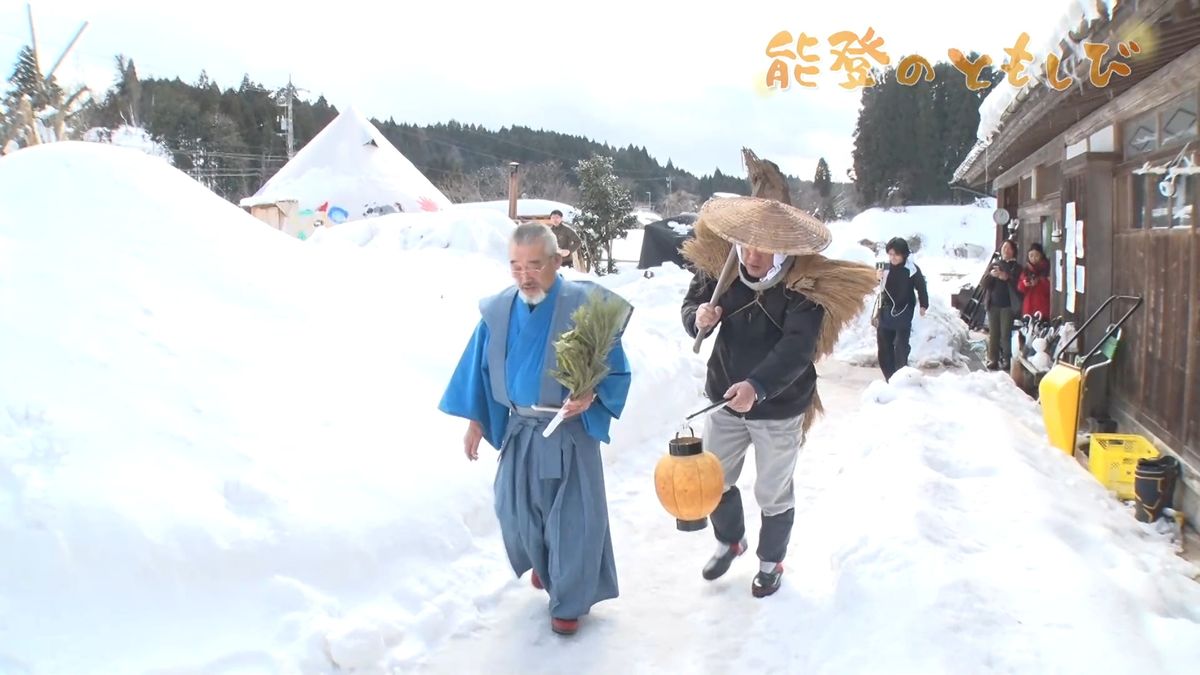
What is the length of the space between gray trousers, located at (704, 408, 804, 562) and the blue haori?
0.58 meters

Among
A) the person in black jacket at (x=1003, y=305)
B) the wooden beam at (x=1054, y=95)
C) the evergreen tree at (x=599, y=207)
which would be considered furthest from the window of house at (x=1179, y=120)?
the evergreen tree at (x=599, y=207)

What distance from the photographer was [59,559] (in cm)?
274

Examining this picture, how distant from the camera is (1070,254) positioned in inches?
289

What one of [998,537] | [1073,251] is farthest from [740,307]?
[1073,251]

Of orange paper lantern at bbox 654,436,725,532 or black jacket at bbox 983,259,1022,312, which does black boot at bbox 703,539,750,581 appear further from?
black jacket at bbox 983,259,1022,312

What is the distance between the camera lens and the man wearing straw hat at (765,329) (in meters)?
3.24

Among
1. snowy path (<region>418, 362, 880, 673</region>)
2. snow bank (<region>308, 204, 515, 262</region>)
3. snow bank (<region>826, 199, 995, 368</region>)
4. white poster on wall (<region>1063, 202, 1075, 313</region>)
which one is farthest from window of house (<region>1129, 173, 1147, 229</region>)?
snow bank (<region>308, 204, 515, 262</region>)

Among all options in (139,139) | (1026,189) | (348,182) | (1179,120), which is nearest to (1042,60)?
(1179,120)

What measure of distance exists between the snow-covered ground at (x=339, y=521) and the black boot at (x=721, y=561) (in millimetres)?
90

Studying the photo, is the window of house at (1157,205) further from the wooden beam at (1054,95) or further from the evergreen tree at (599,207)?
the evergreen tree at (599,207)

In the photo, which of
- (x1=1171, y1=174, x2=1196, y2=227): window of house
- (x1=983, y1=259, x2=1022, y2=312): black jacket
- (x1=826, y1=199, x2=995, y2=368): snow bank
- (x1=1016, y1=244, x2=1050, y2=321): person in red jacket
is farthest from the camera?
(x1=826, y1=199, x2=995, y2=368): snow bank

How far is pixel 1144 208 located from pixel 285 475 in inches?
224

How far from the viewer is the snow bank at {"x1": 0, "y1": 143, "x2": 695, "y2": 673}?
9.15 ft

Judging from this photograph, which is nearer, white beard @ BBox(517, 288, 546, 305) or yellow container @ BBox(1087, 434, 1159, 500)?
white beard @ BBox(517, 288, 546, 305)
